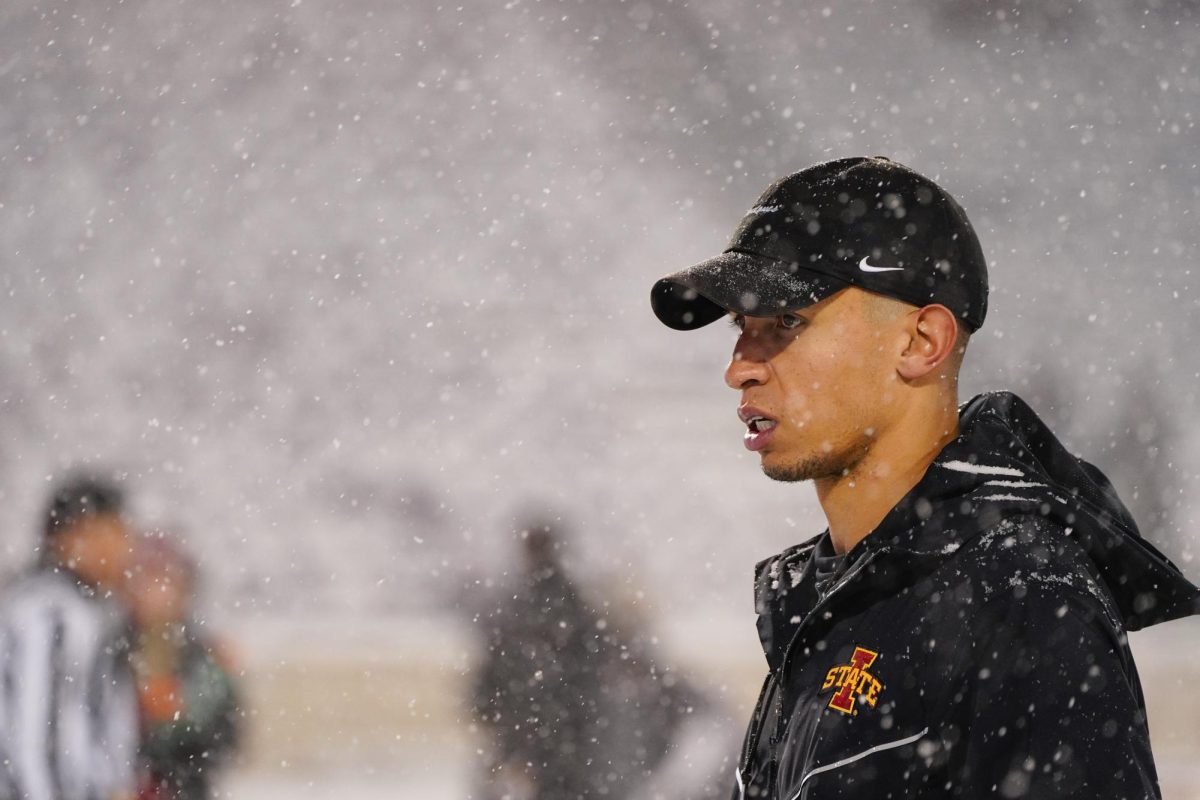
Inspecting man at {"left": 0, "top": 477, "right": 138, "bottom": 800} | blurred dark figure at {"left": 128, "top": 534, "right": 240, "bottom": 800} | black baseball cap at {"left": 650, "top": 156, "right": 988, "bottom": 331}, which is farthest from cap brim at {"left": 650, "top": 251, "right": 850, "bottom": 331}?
blurred dark figure at {"left": 128, "top": 534, "right": 240, "bottom": 800}

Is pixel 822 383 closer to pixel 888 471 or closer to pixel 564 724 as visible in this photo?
pixel 888 471

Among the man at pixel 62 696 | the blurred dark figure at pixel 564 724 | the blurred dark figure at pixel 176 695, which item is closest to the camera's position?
the man at pixel 62 696

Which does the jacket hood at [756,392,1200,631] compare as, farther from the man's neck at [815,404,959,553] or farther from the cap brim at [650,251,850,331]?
the cap brim at [650,251,850,331]

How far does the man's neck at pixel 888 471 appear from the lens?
1.16 m

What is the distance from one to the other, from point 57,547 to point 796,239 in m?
2.78

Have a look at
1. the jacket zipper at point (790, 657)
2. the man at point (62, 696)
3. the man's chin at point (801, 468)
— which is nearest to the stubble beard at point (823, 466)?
the man's chin at point (801, 468)

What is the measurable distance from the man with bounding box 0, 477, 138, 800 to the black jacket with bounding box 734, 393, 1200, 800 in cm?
231

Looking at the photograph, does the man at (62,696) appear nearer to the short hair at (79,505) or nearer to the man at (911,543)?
the short hair at (79,505)

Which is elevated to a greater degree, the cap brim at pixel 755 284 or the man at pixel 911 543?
the cap brim at pixel 755 284

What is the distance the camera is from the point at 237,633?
10.7m

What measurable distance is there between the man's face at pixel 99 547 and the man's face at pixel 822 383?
2685 millimetres

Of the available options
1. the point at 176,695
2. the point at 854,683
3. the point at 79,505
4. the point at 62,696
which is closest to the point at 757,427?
the point at 854,683

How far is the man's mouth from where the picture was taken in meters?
1.19

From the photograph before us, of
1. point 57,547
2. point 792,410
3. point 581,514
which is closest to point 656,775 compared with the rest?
point 57,547
